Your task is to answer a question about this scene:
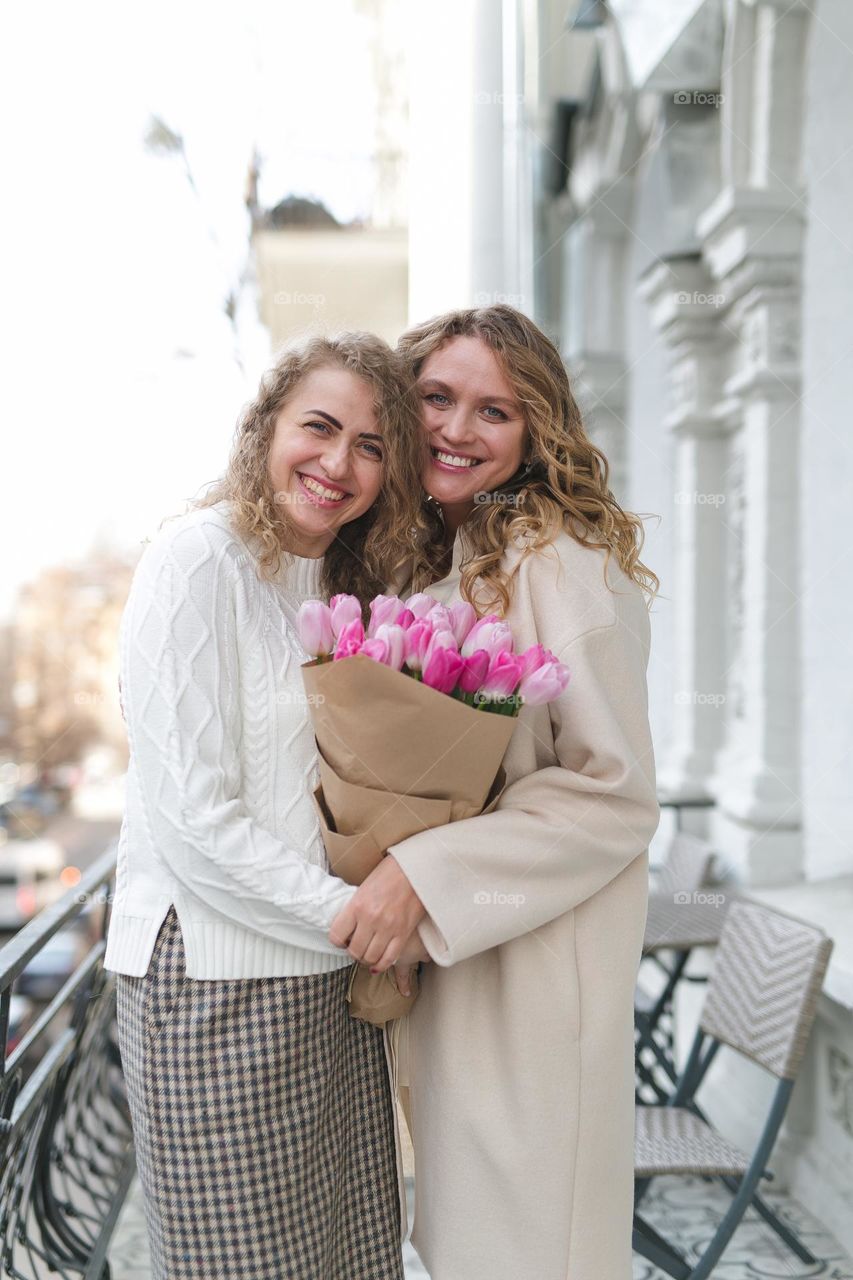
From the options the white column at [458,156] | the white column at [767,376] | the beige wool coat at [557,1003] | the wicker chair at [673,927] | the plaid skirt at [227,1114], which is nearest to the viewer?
the plaid skirt at [227,1114]

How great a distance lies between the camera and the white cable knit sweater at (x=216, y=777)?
4.84ft

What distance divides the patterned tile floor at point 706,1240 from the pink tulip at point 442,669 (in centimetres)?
210

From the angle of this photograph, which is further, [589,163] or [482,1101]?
[589,163]

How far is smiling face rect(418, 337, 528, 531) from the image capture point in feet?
5.89

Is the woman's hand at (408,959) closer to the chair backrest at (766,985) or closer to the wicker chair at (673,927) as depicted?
the chair backrest at (766,985)

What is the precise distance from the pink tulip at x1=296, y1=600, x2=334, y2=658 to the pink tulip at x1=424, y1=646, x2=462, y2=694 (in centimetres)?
13

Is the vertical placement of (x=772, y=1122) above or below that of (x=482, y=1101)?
below

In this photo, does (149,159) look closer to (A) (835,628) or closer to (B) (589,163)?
(B) (589,163)

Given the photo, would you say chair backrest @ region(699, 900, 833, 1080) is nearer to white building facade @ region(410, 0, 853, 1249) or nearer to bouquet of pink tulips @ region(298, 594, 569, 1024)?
white building facade @ region(410, 0, 853, 1249)

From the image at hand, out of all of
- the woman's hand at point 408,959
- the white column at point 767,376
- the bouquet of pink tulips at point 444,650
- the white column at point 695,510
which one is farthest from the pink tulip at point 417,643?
the white column at point 695,510

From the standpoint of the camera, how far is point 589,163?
25.6ft

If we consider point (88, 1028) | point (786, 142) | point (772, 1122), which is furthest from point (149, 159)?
point (772, 1122)

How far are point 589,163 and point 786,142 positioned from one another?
3.92m

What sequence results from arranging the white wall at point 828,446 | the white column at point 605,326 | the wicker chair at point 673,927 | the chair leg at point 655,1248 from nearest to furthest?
the chair leg at point 655,1248 → the wicker chair at point 673,927 → the white wall at point 828,446 → the white column at point 605,326
